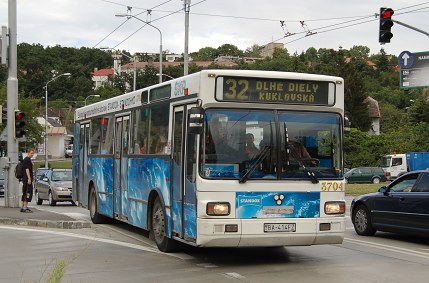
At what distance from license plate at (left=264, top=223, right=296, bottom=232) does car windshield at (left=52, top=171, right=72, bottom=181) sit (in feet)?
60.1

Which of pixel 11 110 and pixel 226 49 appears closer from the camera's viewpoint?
pixel 11 110

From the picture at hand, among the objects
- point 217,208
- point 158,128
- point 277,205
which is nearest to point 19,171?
point 158,128

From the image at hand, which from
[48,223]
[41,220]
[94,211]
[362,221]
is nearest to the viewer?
[362,221]

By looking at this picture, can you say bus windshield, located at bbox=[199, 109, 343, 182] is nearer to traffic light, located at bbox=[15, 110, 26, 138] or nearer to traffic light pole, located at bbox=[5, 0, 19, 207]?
traffic light, located at bbox=[15, 110, 26, 138]

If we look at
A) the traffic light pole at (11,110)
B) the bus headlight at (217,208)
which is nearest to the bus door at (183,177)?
the bus headlight at (217,208)

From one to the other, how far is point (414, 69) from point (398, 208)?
124ft

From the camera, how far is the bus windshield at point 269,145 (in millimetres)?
9281

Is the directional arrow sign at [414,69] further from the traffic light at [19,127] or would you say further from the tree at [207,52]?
the tree at [207,52]

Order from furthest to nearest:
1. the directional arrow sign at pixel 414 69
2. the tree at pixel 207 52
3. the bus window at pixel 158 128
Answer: the tree at pixel 207 52, the directional arrow sign at pixel 414 69, the bus window at pixel 158 128

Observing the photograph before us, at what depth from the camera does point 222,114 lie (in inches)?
370

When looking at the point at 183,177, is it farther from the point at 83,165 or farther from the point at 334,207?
the point at 83,165

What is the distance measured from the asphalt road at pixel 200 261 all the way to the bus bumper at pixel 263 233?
407mm

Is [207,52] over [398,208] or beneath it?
over

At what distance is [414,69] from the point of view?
48.8m
